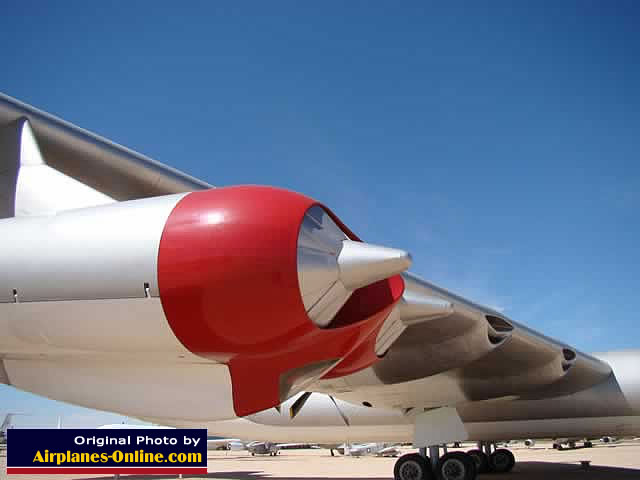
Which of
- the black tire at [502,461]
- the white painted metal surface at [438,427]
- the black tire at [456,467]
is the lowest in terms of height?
the black tire at [456,467]

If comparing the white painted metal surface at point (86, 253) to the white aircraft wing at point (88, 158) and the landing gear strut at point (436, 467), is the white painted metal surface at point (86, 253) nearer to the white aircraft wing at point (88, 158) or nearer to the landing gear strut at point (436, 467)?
the white aircraft wing at point (88, 158)

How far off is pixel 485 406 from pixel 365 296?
7403mm

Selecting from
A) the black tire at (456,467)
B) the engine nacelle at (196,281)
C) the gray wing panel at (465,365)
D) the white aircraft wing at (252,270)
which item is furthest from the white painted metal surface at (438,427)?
the engine nacelle at (196,281)

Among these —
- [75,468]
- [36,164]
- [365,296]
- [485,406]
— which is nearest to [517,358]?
[485,406]

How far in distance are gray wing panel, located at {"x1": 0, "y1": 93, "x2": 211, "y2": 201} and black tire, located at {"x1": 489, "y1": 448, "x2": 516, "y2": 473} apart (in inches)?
561

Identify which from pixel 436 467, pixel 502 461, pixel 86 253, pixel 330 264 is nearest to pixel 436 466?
pixel 436 467

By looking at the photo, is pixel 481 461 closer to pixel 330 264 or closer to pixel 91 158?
pixel 330 264

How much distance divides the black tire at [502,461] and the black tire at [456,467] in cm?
641

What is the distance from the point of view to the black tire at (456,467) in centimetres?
956

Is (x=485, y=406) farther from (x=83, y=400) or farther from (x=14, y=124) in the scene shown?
(x=14, y=124)

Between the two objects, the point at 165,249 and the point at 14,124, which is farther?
the point at 14,124

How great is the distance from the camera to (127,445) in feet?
25.4

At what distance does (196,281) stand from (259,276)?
1.14ft

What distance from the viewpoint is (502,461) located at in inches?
607
